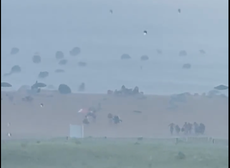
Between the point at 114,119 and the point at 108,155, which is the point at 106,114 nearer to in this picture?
the point at 114,119

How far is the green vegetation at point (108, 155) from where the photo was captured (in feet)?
20.7

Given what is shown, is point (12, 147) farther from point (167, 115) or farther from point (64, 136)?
point (167, 115)

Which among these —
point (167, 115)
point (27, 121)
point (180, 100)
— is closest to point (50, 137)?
point (27, 121)

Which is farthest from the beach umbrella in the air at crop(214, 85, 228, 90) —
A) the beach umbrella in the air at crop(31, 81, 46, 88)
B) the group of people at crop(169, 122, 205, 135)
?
the beach umbrella in the air at crop(31, 81, 46, 88)

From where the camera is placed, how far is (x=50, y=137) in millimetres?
8227

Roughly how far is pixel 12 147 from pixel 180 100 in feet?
13.5

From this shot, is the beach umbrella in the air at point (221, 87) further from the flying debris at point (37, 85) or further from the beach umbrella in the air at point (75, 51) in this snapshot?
the flying debris at point (37, 85)

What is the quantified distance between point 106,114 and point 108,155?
2.94 m

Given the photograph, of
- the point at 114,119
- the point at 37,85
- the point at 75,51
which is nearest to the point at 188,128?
the point at 114,119

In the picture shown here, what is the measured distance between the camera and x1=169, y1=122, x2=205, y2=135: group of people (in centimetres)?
872

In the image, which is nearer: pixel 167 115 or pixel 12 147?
pixel 12 147

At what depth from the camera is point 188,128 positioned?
28.8 feet

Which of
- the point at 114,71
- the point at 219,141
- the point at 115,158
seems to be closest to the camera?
the point at 115,158

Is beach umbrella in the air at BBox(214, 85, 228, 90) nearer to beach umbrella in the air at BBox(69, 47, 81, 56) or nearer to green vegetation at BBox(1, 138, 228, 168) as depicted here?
beach umbrella in the air at BBox(69, 47, 81, 56)
